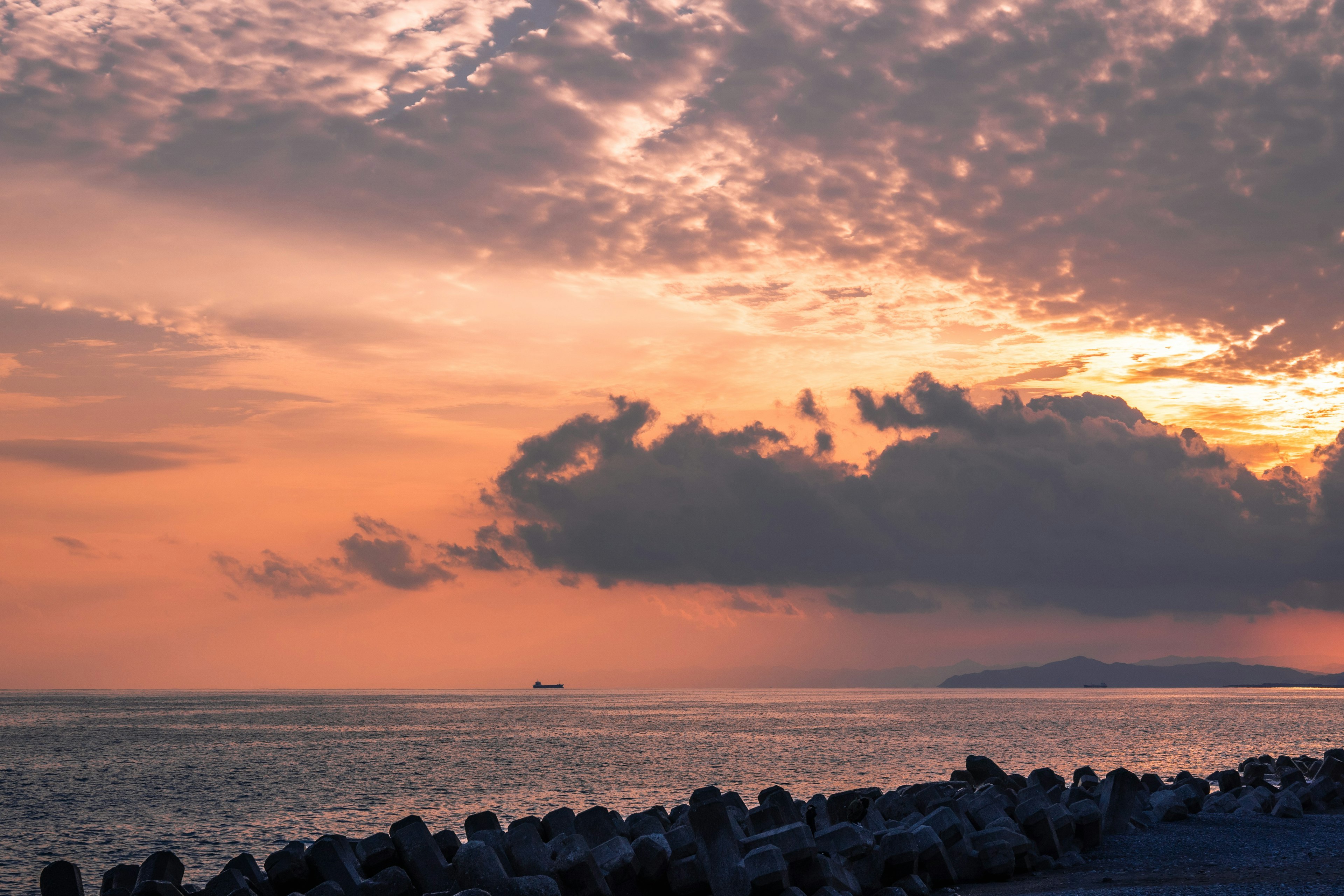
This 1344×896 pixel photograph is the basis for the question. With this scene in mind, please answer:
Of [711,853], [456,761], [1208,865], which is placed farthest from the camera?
[456,761]

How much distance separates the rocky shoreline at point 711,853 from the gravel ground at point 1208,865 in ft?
1.51

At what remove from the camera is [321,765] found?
52.2 metres

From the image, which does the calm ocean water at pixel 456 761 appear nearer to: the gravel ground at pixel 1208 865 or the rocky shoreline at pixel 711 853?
the rocky shoreline at pixel 711 853

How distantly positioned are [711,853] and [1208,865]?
8202 mm

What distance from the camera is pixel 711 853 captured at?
13492 mm

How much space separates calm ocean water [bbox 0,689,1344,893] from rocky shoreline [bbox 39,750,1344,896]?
9.84m

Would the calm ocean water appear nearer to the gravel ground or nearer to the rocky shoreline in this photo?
the rocky shoreline

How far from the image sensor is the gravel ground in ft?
45.3

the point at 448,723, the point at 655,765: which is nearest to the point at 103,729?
the point at 448,723

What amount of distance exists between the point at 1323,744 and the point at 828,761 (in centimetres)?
3257

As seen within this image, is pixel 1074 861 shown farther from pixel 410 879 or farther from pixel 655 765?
pixel 655 765

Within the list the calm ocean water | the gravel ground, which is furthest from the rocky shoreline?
the calm ocean water

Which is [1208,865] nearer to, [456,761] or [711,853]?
[711,853]

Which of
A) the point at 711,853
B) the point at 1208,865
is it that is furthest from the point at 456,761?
the point at 1208,865
